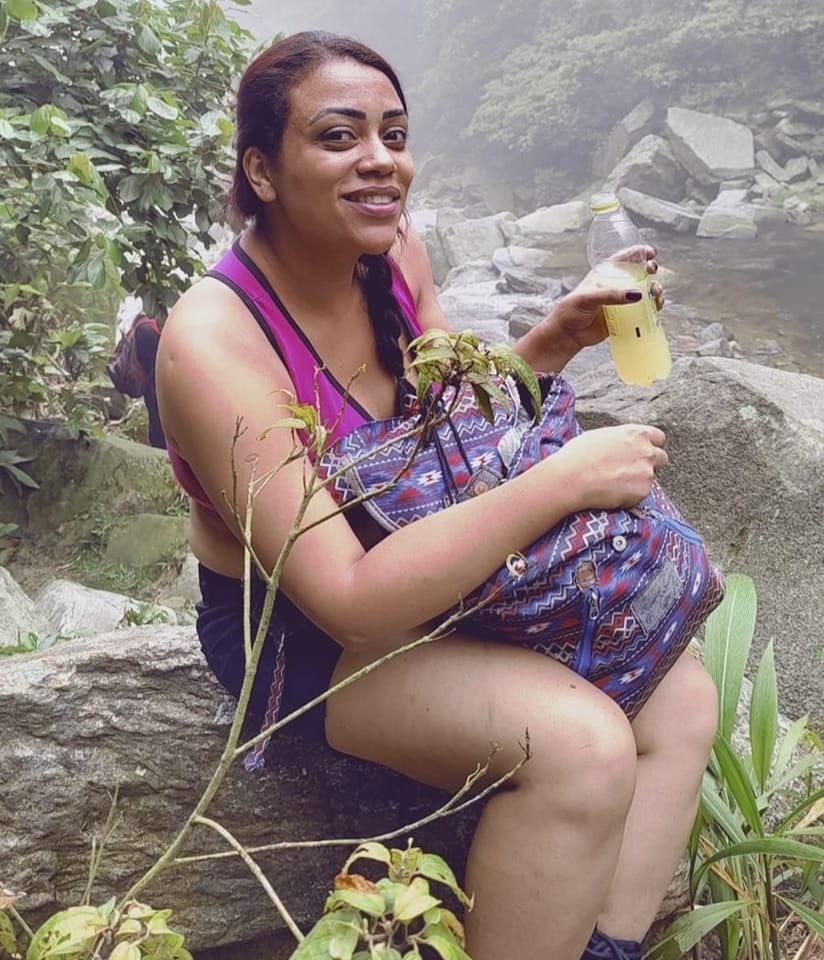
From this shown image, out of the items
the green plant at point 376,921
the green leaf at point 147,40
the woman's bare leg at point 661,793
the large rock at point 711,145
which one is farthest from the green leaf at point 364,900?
the large rock at point 711,145

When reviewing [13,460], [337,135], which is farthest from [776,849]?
[13,460]

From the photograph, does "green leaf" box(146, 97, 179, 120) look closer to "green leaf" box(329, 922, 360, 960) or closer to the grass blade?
the grass blade

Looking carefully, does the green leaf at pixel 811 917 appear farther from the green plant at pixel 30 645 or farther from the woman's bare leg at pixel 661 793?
the green plant at pixel 30 645

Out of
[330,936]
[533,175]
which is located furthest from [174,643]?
[533,175]

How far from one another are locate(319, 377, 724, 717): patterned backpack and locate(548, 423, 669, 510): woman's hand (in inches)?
1.1

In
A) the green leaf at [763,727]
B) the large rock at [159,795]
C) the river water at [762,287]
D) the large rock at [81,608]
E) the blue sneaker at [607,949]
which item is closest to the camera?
the blue sneaker at [607,949]

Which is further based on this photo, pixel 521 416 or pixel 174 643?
pixel 174 643

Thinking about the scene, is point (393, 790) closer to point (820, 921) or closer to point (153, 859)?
point (153, 859)

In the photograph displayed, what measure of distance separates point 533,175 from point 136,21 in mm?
21608

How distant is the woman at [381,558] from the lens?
116 centimetres

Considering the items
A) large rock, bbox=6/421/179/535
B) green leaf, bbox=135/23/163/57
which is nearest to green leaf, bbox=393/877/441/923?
green leaf, bbox=135/23/163/57

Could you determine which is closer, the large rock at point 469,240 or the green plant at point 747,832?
the green plant at point 747,832

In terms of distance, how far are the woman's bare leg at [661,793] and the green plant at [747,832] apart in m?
0.16

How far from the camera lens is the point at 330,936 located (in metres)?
0.71
